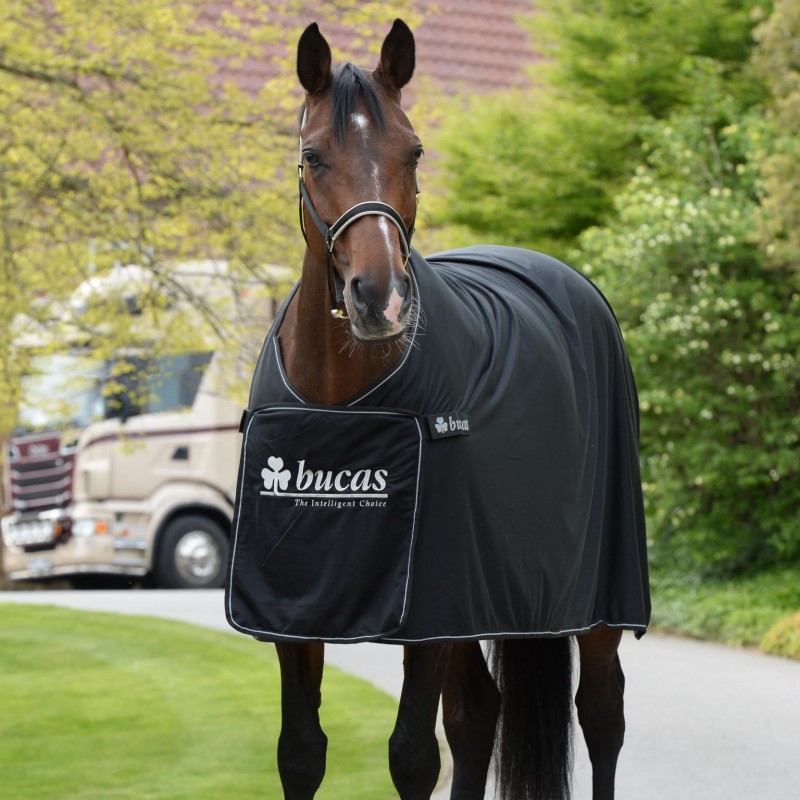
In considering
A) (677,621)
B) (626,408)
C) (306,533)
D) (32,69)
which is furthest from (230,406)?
(306,533)

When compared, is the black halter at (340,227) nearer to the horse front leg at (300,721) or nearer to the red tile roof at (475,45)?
the horse front leg at (300,721)

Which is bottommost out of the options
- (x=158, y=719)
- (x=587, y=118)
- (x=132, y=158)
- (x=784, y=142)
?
(x=158, y=719)

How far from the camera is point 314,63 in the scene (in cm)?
398

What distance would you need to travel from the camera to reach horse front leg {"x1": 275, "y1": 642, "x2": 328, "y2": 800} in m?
4.14

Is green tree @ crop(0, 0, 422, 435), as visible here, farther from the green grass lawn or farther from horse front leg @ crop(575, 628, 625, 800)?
horse front leg @ crop(575, 628, 625, 800)

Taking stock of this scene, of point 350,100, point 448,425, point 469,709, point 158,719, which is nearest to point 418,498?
point 448,425

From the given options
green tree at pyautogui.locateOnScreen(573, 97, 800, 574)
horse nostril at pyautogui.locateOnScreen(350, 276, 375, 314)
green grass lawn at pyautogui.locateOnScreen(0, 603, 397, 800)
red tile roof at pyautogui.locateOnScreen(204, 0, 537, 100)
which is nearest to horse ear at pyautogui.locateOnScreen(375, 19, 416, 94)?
horse nostril at pyautogui.locateOnScreen(350, 276, 375, 314)

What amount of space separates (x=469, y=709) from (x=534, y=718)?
0.30 meters

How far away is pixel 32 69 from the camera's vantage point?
9086 millimetres

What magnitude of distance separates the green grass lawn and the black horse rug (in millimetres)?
2277

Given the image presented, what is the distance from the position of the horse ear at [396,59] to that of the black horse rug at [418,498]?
50 centimetres

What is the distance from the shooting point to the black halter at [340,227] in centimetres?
373

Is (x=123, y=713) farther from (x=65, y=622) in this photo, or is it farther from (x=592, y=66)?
(x=592, y=66)

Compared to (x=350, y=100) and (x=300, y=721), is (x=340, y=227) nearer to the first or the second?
(x=350, y=100)
